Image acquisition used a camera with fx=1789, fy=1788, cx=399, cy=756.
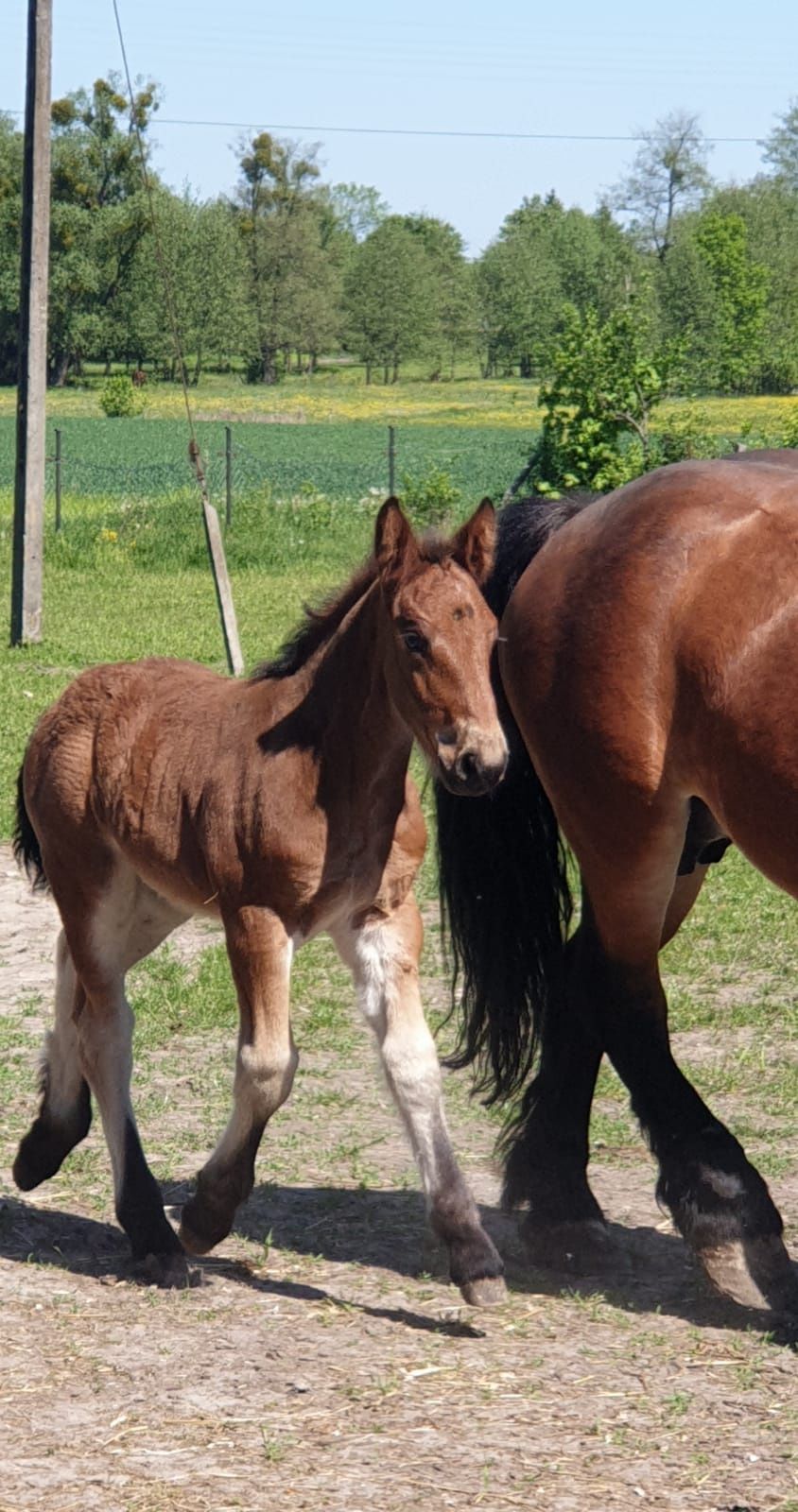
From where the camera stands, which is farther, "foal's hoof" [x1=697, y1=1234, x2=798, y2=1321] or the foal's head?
"foal's hoof" [x1=697, y1=1234, x2=798, y2=1321]

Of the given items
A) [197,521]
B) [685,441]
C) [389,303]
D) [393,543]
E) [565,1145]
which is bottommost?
[565,1145]

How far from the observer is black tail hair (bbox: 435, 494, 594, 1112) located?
4.57 meters

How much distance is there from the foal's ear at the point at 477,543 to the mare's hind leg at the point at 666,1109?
2.56 feet

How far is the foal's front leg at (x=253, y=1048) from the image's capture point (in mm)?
3787

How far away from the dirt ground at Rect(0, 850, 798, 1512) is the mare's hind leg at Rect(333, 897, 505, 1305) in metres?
0.15

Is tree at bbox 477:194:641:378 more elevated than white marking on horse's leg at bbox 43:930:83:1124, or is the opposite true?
tree at bbox 477:194:641:378

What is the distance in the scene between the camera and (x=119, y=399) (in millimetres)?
54094

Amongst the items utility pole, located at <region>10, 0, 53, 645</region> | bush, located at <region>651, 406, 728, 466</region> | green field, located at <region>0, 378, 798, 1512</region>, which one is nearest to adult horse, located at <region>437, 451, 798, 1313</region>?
green field, located at <region>0, 378, 798, 1512</region>

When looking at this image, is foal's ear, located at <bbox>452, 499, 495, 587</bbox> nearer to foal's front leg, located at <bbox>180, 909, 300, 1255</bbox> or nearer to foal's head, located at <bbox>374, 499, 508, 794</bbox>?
foal's head, located at <bbox>374, 499, 508, 794</bbox>

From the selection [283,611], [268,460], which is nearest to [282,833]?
[283,611]

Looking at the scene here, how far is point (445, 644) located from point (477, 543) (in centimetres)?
30

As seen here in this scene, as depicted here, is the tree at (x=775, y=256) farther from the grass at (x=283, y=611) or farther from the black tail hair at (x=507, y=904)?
the black tail hair at (x=507, y=904)

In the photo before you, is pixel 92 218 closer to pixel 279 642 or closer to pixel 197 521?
pixel 197 521

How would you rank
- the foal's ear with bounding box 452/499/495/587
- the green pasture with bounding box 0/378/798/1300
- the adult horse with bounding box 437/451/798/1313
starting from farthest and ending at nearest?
the green pasture with bounding box 0/378/798/1300
the adult horse with bounding box 437/451/798/1313
the foal's ear with bounding box 452/499/495/587
